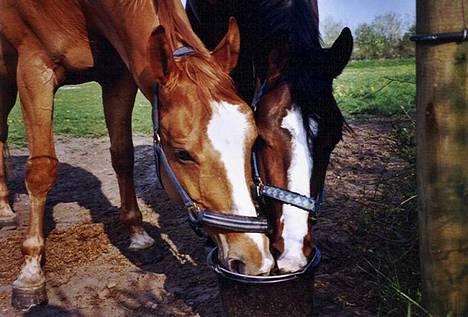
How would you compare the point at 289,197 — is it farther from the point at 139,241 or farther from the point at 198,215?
the point at 139,241

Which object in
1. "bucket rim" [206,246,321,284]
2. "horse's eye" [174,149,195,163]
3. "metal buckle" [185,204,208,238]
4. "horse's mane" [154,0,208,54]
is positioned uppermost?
"horse's mane" [154,0,208,54]

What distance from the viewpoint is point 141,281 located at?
305cm

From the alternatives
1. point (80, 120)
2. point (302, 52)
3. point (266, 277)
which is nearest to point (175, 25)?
point (302, 52)

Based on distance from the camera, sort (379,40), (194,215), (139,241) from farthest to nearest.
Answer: (379,40), (139,241), (194,215)

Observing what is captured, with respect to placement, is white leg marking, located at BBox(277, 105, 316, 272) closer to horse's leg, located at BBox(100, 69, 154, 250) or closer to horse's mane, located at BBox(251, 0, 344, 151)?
horse's mane, located at BBox(251, 0, 344, 151)

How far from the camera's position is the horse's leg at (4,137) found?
445 centimetres

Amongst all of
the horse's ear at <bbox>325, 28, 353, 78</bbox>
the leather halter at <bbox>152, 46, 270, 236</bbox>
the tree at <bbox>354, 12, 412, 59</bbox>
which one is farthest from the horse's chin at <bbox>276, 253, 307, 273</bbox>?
the tree at <bbox>354, 12, 412, 59</bbox>

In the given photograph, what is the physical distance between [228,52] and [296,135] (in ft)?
2.00

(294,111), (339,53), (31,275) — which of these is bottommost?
(31,275)

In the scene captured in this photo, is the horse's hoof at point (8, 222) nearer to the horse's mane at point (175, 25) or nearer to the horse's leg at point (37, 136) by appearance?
the horse's leg at point (37, 136)

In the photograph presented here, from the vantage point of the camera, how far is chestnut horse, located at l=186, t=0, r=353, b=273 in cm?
209

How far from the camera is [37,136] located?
122 inches

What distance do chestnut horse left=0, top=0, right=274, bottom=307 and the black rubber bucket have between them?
0.18 feet

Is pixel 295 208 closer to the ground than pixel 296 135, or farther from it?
closer to the ground
